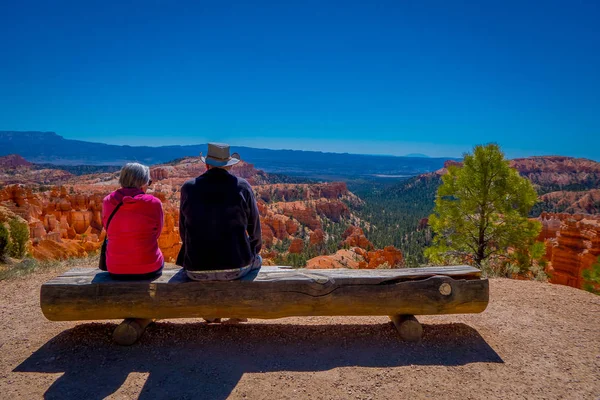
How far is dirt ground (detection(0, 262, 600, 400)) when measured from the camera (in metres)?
3.32

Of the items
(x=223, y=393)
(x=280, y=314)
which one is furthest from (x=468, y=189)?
(x=223, y=393)

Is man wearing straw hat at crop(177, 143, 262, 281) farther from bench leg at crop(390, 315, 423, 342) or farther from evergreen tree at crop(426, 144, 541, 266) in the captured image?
evergreen tree at crop(426, 144, 541, 266)

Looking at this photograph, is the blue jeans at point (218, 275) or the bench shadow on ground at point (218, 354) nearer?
the bench shadow on ground at point (218, 354)

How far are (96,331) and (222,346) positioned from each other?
1648 mm

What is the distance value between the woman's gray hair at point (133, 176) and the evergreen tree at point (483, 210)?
10285mm

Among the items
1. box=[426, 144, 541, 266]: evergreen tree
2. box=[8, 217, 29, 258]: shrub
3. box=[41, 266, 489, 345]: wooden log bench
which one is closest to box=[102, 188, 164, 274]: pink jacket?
box=[41, 266, 489, 345]: wooden log bench

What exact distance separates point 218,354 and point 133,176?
218 cm

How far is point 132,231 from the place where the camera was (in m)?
3.85

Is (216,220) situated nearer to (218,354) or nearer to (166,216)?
(218,354)

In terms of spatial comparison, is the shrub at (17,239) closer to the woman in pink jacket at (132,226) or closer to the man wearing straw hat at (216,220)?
the woman in pink jacket at (132,226)

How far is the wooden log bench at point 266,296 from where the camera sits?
12.9 feet

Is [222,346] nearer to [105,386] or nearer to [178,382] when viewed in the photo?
[178,382]

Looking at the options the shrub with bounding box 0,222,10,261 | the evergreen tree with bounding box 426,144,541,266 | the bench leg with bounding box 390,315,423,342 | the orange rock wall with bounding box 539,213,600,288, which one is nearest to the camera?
the bench leg with bounding box 390,315,423,342

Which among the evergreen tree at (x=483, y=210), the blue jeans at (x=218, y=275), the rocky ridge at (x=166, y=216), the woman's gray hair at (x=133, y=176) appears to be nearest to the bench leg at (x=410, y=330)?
the blue jeans at (x=218, y=275)
